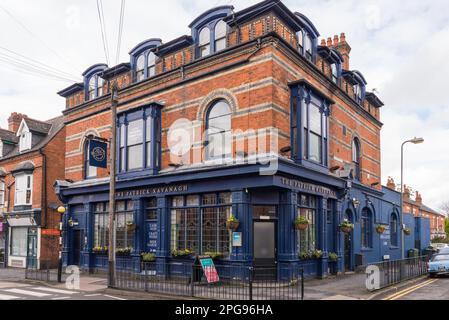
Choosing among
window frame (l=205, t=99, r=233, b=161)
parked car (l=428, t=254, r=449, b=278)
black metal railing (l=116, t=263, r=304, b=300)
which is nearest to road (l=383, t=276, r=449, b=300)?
parked car (l=428, t=254, r=449, b=278)

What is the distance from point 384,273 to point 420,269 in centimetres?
681

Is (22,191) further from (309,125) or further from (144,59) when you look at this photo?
(309,125)

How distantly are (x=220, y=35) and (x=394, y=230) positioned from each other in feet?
64.6

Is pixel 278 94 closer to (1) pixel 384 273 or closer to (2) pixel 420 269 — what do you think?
(1) pixel 384 273

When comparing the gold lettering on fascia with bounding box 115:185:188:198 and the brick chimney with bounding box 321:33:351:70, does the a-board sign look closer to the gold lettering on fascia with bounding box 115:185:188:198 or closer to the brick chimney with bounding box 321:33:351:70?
the gold lettering on fascia with bounding box 115:185:188:198

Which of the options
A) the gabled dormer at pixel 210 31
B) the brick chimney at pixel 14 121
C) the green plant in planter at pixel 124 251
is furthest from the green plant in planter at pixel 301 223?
the brick chimney at pixel 14 121

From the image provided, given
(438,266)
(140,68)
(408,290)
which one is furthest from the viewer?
(140,68)

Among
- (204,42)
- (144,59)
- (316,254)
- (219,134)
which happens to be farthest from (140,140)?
(316,254)

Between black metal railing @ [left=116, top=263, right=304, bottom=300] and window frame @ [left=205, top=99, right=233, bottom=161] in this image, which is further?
window frame @ [left=205, top=99, right=233, bottom=161]

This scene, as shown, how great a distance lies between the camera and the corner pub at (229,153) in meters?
17.4

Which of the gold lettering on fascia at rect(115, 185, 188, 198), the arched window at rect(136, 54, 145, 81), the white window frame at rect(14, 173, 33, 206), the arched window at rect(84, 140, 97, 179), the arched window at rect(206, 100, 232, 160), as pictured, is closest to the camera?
the arched window at rect(206, 100, 232, 160)

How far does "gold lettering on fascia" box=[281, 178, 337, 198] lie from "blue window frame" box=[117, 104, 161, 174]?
6.57m

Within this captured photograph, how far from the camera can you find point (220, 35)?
63.8 ft

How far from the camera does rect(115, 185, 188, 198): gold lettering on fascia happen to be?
19.5 metres
